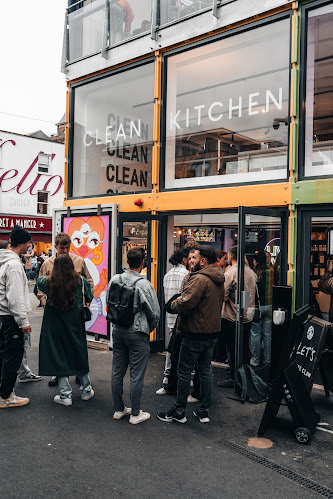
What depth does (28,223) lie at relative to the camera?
26516mm

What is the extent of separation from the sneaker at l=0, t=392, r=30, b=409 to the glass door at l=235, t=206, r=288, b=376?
2.58 metres

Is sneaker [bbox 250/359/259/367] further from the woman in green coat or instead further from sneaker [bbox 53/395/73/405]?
sneaker [bbox 53/395/73/405]

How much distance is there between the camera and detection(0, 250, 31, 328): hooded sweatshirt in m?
4.81

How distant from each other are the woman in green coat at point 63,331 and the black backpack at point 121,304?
66cm

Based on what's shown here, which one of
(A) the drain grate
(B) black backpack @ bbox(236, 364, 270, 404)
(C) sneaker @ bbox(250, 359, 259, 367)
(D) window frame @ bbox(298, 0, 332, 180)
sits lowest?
(A) the drain grate

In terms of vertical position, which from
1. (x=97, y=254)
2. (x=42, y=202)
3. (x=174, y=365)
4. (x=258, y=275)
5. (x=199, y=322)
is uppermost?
(x=42, y=202)

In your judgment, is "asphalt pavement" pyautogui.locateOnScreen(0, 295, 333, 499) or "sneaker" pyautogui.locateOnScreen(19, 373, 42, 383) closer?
"asphalt pavement" pyautogui.locateOnScreen(0, 295, 333, 499)

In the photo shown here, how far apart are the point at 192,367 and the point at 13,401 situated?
2103 millimetres

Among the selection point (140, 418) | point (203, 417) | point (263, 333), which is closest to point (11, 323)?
point (140, 418)

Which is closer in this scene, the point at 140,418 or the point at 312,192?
the point at 140,418

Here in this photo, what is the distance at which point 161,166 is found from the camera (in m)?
7.88

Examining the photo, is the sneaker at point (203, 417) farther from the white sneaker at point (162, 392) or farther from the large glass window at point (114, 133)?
the large glass window at point (114, 133)

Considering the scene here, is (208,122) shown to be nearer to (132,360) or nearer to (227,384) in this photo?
(227,384)

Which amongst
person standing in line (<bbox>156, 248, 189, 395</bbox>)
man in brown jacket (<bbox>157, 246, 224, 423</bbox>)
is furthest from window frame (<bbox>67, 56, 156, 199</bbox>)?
man in brown jacket (<bbox>157, 246, 224, 423</bbox>)
